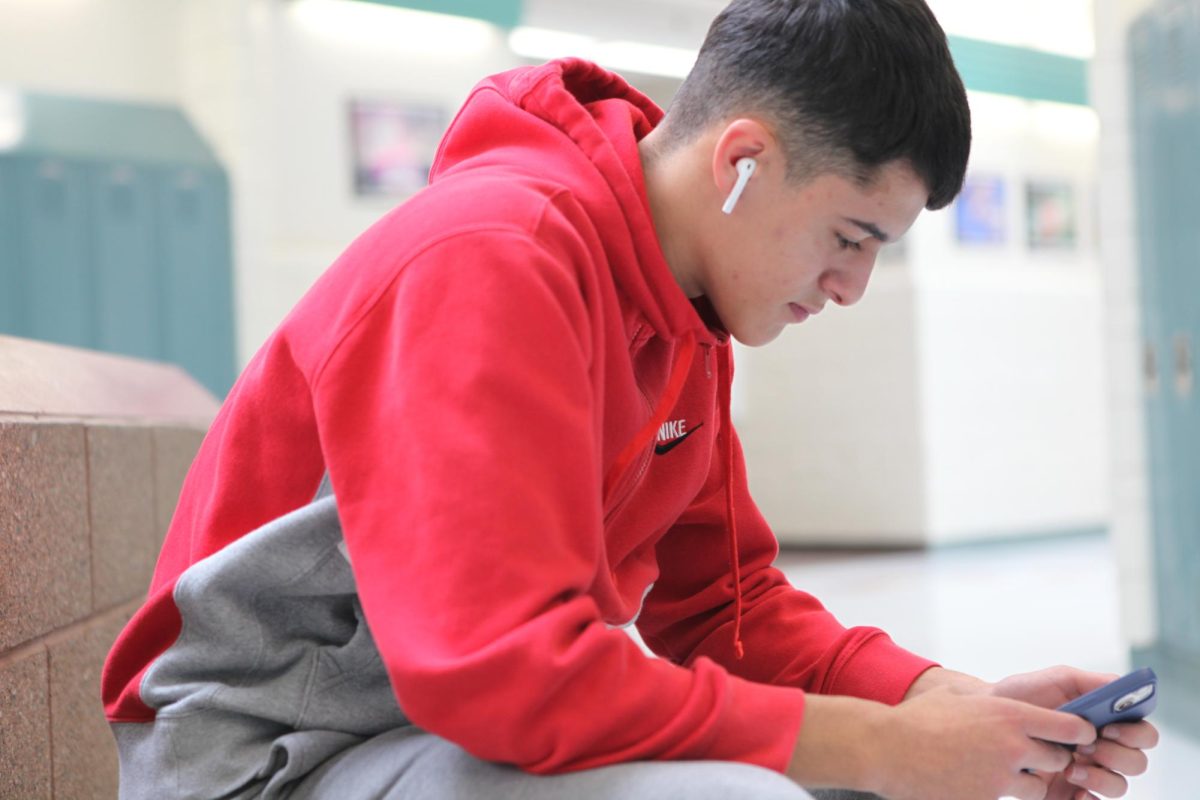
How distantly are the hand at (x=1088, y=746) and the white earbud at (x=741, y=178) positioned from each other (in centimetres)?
53

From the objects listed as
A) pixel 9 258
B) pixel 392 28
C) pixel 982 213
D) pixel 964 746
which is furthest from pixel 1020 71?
pixel 964 746

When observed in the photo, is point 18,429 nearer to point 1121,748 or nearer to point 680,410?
point 680,410

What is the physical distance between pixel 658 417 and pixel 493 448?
1.02ft

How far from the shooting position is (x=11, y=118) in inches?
182

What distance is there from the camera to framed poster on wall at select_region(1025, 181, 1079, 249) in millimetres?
7309

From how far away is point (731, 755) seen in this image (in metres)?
0.84

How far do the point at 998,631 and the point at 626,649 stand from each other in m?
3.70

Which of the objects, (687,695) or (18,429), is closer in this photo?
(687,695)

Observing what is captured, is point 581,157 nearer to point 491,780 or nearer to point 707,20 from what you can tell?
point 491,780

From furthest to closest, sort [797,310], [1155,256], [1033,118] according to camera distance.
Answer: [1033,118]
[1155,256]
[797,310]

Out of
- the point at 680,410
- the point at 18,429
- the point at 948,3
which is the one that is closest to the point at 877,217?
the point at 680,410

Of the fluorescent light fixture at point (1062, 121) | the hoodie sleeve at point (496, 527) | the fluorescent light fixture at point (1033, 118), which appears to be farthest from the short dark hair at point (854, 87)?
the fluorescent light fixture at point (1062, 121)

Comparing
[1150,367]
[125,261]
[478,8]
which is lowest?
[1150,367]

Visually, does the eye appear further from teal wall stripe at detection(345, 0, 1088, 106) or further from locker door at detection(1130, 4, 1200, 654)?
teal wall stripe at detection(345, 0, 1088, 106)
